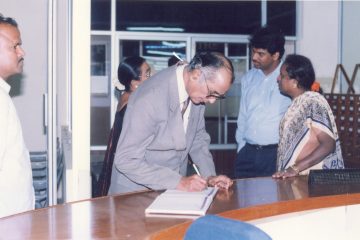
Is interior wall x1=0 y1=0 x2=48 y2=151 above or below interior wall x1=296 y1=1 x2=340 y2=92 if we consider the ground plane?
below

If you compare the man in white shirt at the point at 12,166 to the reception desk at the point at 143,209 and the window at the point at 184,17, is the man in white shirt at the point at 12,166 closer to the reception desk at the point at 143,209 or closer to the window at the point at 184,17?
the reception desk at the point at 143,209

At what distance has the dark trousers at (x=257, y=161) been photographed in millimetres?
3914

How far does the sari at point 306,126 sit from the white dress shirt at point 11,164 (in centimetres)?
149

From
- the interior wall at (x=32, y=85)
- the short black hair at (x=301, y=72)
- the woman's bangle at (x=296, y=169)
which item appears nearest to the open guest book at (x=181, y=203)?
the woman's bangle at (x=296, y=169)

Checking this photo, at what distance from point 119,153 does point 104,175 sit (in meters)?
0.97

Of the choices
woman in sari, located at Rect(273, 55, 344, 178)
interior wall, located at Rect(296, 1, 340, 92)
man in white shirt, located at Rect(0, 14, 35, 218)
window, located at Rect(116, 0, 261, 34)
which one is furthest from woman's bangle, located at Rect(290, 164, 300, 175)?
interior wall, located at Rect(296, 1, 340, 92)

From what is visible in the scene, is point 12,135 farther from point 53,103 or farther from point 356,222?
point 356,222

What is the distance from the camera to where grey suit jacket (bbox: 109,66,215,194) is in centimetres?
243

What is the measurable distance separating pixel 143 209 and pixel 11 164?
65 cm

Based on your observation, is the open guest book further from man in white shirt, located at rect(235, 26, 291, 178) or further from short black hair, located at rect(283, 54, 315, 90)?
man in white shirt, located at rect(235, 26, 291, 178)

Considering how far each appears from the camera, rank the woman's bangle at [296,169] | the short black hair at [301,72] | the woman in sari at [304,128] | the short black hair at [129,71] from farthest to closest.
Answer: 1. the short black hair at [129,71]
2. the short black hair at [301,72]
3. the woman in sari at [304,128]
4. the woman's bangle at [296,169]

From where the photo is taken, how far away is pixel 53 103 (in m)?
3.35

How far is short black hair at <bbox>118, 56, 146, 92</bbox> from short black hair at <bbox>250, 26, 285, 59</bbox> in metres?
0.81

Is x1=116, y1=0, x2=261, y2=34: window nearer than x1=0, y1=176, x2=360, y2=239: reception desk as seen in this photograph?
No
